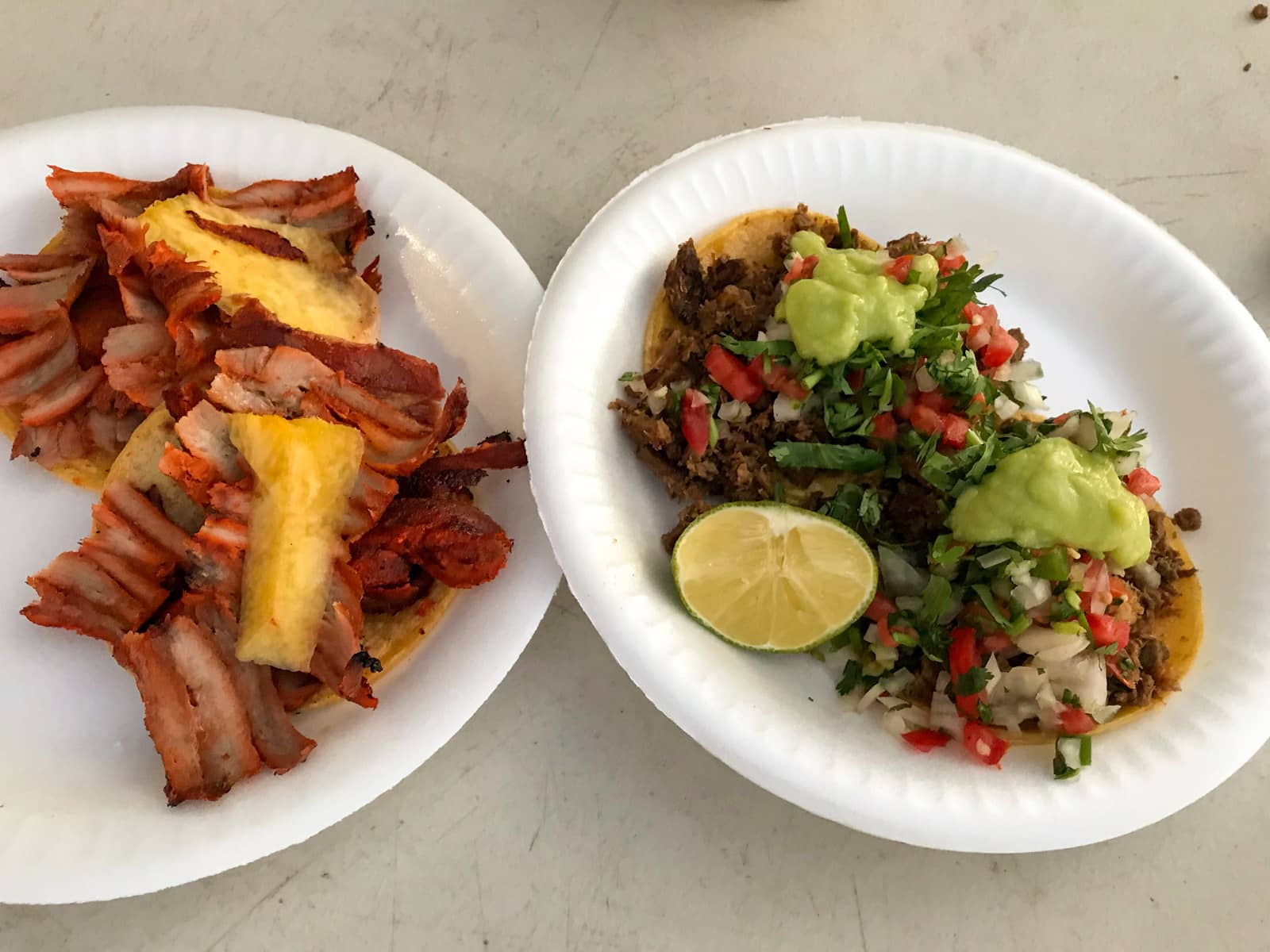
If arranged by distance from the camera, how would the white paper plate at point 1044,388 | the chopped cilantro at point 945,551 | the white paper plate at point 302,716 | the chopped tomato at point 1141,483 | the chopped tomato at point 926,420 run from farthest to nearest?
the chopped tomato at point 1141,483
the chopped tomato at point 926,420
the chopped cilantro at point 945,551
the white paper plate at point 1044,388
the white paper plate at point 302,716

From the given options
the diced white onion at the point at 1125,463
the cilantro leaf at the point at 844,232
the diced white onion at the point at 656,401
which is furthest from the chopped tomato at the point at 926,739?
the cilantro leaf at the point at 844,232

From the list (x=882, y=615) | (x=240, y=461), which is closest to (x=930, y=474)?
(x=882, y=615)

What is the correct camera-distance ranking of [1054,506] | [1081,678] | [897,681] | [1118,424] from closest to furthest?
A: [1054,506]
[1081,678]
[897,681]
[1118,424]

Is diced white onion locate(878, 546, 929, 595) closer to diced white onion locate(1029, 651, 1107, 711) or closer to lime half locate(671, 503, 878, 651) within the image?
lime half locate(671, 503, 878, 651)

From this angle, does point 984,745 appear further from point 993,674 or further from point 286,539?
point 286,539

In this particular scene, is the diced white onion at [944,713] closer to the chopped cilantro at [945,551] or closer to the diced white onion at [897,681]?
the diced white onion at [897,681]

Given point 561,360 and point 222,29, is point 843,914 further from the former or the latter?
point 222,29
